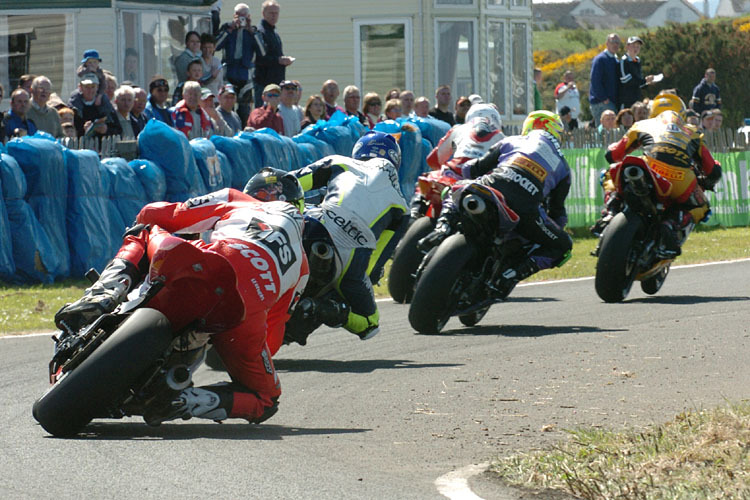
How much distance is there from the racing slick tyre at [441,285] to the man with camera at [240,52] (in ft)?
30.1

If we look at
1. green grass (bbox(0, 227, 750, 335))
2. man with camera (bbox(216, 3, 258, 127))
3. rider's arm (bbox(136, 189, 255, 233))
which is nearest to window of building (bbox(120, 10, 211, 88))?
man with camera (bbox(216, 3, 258, 127))

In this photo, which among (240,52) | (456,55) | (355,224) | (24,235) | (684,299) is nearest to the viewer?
(355,224)

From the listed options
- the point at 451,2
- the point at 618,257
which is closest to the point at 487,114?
the point at 618,257

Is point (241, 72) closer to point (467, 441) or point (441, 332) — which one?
point (441, 332)

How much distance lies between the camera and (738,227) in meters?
24.0

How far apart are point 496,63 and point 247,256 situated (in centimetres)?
2481

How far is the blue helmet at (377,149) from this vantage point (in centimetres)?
1081

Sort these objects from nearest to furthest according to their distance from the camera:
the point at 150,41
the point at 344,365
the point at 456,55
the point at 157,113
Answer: the point at 344,365
the point at 157,113
the point at 150,41
the point at 456,55

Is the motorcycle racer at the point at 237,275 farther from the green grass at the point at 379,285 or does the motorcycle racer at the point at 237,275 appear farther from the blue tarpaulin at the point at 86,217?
the blue tarpaulin at the point at 86,217

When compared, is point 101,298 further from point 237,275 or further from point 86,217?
point 86,217

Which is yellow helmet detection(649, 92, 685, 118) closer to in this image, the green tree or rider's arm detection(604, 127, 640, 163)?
rider's arm detection(604, 127, 640, 163)

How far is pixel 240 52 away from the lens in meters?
19.3

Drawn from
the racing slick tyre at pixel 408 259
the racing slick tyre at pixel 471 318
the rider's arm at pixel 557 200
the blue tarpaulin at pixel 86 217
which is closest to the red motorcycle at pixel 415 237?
the racing slick tyre at pixel 408 259

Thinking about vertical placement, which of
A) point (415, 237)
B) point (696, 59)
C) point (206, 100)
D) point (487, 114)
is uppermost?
point (696, 59)
